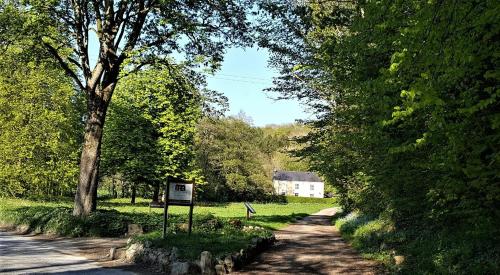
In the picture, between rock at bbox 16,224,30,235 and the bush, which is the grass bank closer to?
rock at bbox 16,224,30,235

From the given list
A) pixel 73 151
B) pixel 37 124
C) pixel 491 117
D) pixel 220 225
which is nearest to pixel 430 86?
pixel 491 117

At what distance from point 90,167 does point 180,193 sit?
6.03 metres

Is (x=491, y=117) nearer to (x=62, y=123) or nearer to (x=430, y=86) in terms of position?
(x=430, y=86)

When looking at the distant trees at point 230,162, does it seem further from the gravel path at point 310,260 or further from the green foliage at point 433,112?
the green foliage at point 433,112

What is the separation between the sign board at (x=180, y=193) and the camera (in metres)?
12.1

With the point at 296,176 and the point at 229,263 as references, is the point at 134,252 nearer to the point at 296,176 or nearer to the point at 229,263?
the point at 229,263

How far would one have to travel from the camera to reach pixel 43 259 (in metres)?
10.4

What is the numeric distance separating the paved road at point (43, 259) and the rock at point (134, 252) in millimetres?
845

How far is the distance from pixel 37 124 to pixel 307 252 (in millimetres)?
23171

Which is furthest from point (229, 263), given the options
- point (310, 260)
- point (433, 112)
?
point (433, 112)

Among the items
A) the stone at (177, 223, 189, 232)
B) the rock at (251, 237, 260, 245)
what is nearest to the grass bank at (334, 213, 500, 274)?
the rock at (251, 237, 260, 245)

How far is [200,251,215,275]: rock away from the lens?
9281mm

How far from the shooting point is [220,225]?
15523 mm

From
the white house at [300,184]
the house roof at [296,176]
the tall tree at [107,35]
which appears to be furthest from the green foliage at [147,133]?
the white house at [300,184]
